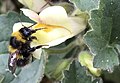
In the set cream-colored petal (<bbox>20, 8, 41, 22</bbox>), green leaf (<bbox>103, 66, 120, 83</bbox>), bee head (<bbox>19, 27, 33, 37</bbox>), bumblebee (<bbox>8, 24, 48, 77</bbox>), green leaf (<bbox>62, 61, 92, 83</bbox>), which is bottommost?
green leaf (<bbox>103, 66, 120, 83</bbox>)

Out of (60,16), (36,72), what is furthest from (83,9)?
(36,72)

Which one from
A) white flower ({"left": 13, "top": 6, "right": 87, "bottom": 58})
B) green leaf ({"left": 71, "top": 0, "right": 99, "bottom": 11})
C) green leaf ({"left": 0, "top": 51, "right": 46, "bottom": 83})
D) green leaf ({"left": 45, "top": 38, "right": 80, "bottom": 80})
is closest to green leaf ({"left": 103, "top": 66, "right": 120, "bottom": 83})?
green leaf ({"left": 45, "top": 38, "right": 80, "bottom": 80})

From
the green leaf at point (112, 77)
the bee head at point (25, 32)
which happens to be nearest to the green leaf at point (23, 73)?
the bee head at point (25, 32)

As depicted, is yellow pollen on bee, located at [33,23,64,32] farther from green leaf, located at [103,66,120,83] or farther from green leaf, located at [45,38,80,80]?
green leaf, located at [103,66,120,83]

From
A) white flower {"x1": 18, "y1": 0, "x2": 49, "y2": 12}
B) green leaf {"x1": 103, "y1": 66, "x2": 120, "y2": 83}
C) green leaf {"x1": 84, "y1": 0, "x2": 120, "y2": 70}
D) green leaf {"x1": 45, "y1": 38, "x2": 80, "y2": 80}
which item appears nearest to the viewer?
A: green leaf {"x1": 84, "y1": 0, "x2": 120, "y2": 70}

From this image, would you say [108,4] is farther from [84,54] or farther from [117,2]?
[84,54]

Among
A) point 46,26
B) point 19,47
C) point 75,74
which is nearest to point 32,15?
point 46,26
